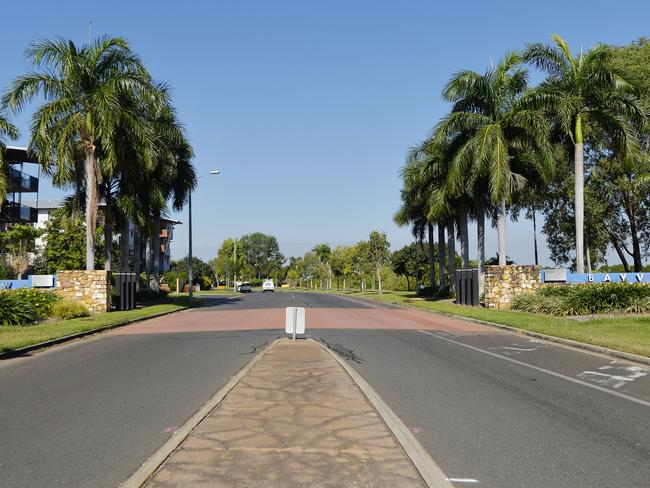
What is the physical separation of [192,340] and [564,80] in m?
20.6

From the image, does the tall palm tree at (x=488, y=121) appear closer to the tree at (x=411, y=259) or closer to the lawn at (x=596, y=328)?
the lawn at (x=596, y=328)

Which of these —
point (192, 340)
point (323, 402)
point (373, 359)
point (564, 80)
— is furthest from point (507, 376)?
point (564, 80)

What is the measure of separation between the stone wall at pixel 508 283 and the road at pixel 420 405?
12.6 m

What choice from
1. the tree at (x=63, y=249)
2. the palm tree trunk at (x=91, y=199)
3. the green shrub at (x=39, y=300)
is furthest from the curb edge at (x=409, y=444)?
the tree at (x=63, y=249)

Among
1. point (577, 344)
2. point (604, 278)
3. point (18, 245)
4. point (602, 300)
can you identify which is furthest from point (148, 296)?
point (577, 344)

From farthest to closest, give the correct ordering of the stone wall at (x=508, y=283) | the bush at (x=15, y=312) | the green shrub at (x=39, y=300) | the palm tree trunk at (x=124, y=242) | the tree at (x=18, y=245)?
the tree at (x=18, y=245) < the palm tree trunk at (x=124, y=242) < the stone wall at (x=508, y=283) < the green shrub at (x=39, y=300) < the bush at (x=15, y=312)

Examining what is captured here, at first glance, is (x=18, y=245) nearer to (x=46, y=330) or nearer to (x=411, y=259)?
(x=46, y=330)

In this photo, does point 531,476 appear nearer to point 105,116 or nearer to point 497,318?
point 497,318

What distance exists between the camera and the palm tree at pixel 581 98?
87.1 ft

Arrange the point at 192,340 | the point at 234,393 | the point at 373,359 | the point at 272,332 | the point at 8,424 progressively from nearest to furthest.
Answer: the point at 8,424
the point at 234,393
the point at 373,359
the point at 192,340
the point at 272,332

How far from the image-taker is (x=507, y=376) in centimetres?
1057

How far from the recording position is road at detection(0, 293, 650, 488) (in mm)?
5523

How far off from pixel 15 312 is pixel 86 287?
691 cm

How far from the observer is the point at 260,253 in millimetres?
162500
